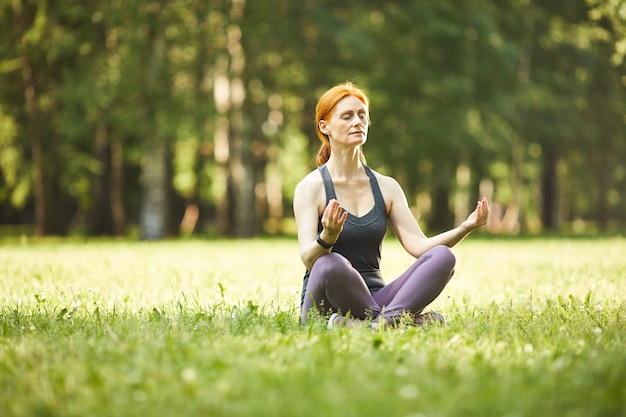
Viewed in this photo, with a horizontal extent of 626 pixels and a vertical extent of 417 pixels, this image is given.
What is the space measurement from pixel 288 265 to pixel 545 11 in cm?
2022

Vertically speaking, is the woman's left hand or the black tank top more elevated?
the woman's left hand

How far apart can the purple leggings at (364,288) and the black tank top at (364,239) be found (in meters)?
0.31

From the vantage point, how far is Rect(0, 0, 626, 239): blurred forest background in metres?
19.0

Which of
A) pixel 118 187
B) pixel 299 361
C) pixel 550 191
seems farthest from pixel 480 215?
pixel 550 191

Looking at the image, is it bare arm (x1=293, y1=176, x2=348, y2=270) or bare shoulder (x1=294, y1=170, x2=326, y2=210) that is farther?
bare shoulder (x1=294, y1=170, x2=326, y2=210)

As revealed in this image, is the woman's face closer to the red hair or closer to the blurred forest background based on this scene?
the red hair

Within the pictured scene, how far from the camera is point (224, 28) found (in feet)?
62.4

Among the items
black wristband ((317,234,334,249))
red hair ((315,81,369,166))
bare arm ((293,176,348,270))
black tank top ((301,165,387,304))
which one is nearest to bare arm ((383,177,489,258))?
black tank top ((301,165,387,304))

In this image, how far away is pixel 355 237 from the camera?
5328mm

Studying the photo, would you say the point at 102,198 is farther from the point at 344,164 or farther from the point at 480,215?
the point at 480,215

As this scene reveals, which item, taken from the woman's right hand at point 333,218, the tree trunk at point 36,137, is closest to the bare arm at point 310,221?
the woman's right hand at point 333,218

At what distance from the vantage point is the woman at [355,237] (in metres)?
4.97

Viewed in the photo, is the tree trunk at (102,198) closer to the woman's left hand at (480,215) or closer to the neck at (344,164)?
the neck at (344,164)

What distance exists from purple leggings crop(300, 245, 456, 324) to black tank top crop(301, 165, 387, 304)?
1.00 ft
